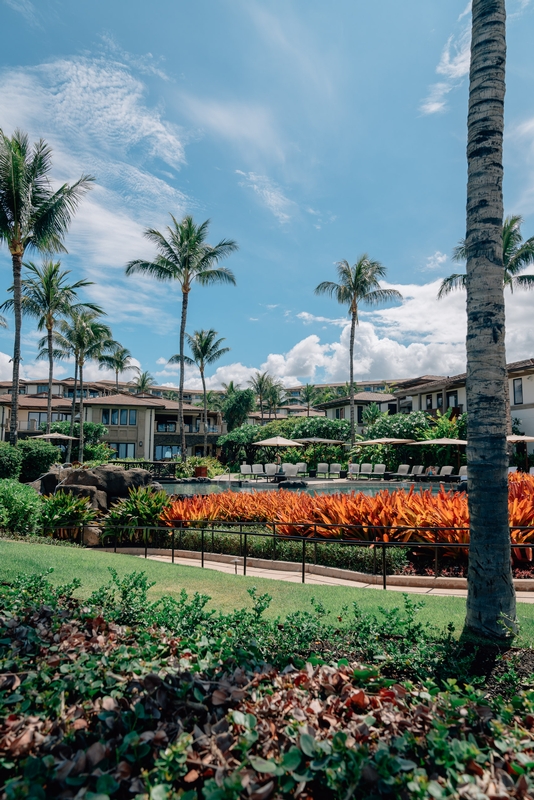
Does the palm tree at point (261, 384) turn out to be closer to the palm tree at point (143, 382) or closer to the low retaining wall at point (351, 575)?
the palm tree at point (143, 382)

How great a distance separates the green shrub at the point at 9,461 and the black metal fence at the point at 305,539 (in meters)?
10.2

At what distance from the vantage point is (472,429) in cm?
458

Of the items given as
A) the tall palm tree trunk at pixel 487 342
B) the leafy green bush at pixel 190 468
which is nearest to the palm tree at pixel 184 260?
the leafy green bush at pixel 190 468

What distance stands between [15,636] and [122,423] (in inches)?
1917

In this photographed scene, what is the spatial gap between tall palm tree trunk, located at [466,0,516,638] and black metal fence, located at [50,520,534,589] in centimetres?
240

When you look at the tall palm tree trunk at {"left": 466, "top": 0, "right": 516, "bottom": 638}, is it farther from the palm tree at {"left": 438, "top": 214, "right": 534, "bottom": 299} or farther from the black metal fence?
the palm tree at {"left": 438, "top": 214, "right": 534, "bottom": 299}

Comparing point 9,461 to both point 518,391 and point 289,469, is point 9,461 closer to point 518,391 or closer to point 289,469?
point 289,469

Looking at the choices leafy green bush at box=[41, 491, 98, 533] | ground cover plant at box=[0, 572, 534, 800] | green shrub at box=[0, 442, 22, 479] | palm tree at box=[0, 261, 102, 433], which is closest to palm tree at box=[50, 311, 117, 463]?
palm tree at box=[0, 261, 102, 433]

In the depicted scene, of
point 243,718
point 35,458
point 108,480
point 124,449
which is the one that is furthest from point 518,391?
point 124,449

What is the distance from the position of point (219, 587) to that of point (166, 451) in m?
50.0

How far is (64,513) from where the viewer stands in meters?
12.4

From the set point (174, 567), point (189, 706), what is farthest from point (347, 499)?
point (189, 706)

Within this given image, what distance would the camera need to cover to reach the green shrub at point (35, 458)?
83.4 feet

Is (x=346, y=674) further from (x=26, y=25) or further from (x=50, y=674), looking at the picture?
(x=26, y=25)
